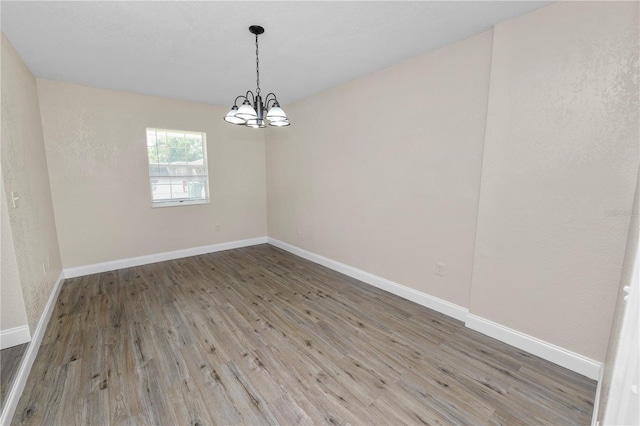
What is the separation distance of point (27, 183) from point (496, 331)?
178 inches

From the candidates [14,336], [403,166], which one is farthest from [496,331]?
[14,336]

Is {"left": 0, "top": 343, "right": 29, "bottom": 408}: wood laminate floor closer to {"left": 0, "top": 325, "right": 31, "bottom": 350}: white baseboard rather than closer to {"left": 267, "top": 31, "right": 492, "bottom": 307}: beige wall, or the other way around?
{"left": 0, "top": 325, "right": 31, "bottom": 350}: white baseboard

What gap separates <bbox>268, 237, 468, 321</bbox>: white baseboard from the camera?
266 centimetres

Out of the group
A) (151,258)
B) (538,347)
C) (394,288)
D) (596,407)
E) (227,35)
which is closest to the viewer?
(596,407)

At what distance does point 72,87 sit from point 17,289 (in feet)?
9.25

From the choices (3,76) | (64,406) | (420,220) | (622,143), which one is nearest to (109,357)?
(64,406)

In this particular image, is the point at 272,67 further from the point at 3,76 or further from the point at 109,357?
the point at 109,357

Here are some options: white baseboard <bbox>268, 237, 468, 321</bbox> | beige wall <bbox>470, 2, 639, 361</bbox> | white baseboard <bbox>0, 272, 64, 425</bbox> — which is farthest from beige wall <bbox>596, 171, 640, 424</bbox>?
white baseboard <bbox>0, 272, 64, 425</bbox>

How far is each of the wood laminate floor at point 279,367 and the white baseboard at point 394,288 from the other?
10 centimetres

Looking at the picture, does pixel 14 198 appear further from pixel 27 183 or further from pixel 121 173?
pixel 121 173

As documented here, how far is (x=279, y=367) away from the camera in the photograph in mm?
1989

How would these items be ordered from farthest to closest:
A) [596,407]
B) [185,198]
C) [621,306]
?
[185,198] → [596,407] → [621,306]

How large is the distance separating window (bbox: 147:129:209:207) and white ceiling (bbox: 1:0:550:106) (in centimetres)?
111

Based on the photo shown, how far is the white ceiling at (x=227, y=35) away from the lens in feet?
6.40
